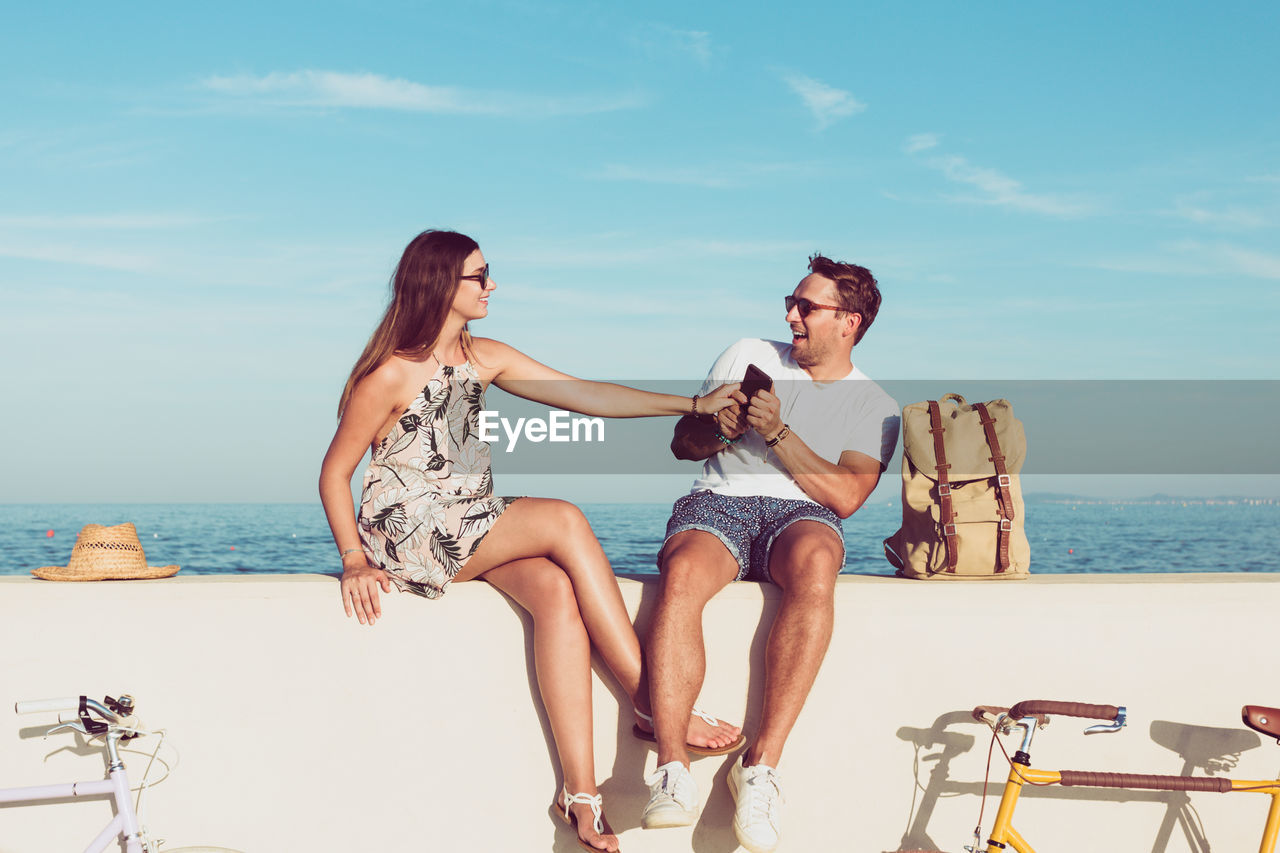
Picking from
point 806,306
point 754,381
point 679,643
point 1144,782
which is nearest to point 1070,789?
point 1144,782

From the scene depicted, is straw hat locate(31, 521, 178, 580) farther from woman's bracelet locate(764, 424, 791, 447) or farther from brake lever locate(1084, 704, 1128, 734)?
brake lever locate(1084, 704, 1128, 734)

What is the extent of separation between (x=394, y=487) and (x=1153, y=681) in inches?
95.0

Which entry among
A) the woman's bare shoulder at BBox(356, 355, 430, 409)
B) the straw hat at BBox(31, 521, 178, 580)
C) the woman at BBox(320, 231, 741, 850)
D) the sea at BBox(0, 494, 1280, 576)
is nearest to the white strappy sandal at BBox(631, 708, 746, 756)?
the woman at BBox(320, 231, 741, 850)

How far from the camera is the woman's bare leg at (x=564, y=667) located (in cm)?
292

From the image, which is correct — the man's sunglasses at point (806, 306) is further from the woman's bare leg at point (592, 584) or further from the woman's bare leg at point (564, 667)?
the woman's bare leg at point (564, 667)

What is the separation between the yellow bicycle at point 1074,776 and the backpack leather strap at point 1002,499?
690 mm

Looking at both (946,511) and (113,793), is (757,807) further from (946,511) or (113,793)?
(113,793)

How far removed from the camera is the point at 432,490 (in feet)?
10.3

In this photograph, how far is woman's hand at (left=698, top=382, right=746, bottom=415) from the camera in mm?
3445

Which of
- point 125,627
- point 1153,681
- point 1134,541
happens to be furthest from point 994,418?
point 1134,541

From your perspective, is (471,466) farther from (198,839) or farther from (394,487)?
(198,839)

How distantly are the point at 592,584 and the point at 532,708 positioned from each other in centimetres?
46

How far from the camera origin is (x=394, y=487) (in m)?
3.14

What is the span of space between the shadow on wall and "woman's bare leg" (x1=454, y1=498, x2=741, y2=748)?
0.68 m
